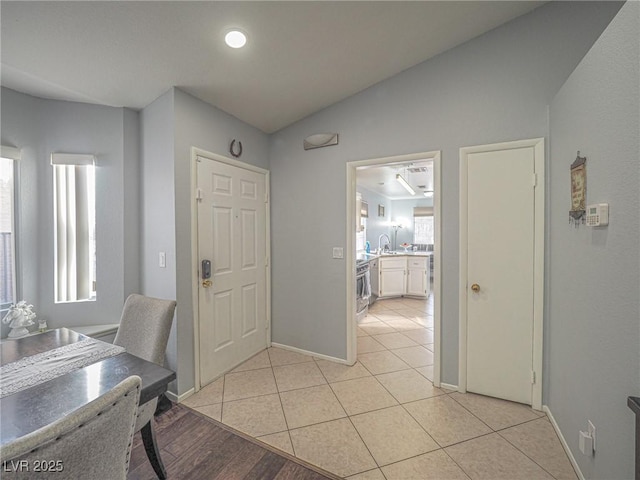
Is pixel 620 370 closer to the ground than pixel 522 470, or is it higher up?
higher up

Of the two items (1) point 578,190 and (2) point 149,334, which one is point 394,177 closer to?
(1) point 578,190

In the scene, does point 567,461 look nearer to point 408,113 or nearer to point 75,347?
point 408,113

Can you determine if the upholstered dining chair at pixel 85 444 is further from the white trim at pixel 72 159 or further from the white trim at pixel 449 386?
the white trim at pixel 72 159

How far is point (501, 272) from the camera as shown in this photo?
2248 millimetres

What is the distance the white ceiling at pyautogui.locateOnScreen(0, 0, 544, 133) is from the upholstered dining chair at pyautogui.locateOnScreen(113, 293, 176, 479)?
5.46ft

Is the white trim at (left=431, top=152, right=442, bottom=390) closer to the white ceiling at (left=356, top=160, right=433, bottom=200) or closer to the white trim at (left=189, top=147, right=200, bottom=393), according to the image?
the white ceiling at (left=356, top=160, right=433, bottom=200)

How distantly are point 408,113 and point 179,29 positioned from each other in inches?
74.1

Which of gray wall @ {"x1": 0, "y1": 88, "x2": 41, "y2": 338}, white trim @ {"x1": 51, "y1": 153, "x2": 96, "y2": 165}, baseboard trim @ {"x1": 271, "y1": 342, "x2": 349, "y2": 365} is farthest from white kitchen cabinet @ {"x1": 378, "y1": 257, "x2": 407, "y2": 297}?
gray wall @ {"x1": 0, "y1": 88, "x2": 41, "y2": 338}

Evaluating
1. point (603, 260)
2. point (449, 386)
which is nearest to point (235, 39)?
point (603, 260)

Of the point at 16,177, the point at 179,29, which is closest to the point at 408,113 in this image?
the point at 179,29

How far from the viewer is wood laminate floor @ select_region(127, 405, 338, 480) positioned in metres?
1.60

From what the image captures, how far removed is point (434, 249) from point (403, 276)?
11.3ft

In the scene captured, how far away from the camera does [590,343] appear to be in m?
1.48

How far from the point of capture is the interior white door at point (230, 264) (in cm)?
252
